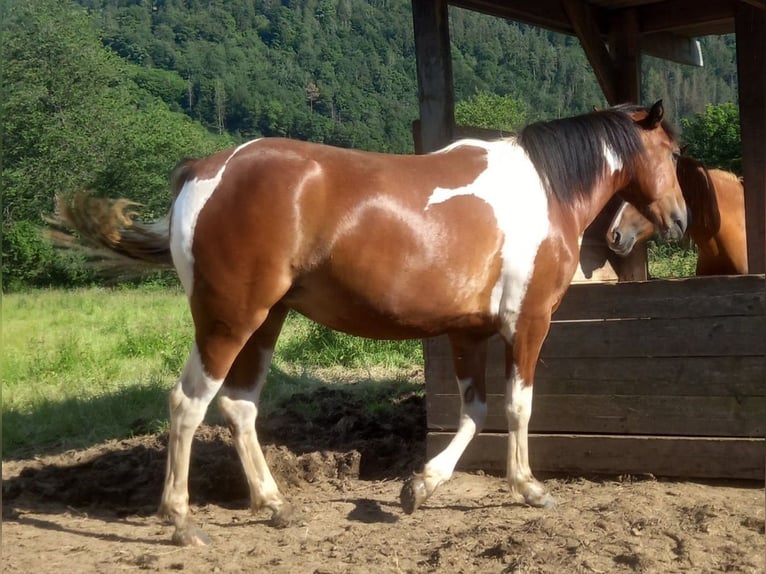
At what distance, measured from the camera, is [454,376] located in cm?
518

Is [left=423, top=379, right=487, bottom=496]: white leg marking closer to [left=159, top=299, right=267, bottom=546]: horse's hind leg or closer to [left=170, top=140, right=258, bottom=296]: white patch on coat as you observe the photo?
[left=159, top=299, right=267, bottom=546]: horse's hind leg

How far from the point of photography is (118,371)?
946cm

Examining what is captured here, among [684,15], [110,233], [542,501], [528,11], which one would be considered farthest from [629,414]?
[684,15]

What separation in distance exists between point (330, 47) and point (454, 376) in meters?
91.6

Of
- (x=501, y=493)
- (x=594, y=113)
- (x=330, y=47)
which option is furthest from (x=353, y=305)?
(x=330, y=47)

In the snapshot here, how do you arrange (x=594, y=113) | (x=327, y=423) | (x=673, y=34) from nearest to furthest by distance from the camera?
1. (x=594, y=113)
2. (x=327, y=423)
3. (x=673, y=34)

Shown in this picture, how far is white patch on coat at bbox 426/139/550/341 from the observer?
4.21m

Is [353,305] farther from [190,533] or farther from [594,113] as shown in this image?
[594,113]

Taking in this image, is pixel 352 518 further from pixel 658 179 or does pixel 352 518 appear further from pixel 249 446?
pixel 658 179

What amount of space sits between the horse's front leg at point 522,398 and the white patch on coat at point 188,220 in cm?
173

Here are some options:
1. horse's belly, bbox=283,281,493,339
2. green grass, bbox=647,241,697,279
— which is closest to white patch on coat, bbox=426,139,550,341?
horse's belly, bbox=283,281,493,339

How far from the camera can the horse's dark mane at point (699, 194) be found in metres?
6.11

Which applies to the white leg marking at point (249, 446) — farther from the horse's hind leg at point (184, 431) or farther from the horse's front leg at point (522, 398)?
the horse's front leg at point (522, 398)

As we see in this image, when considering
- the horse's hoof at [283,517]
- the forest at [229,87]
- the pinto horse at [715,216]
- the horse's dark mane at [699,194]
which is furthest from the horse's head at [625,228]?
the forest at [229,87]
